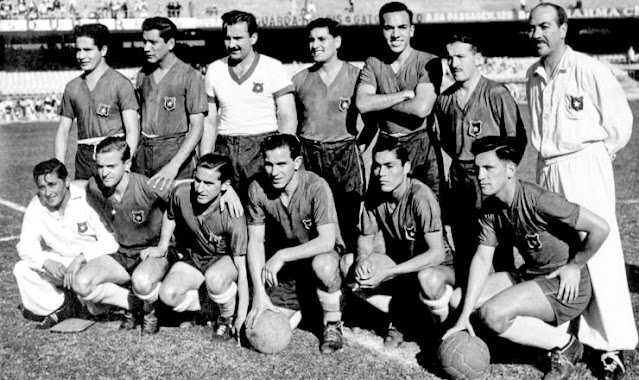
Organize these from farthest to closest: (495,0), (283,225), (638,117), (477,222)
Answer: (495,0) → (638,117) → (283,225) → (477,222)

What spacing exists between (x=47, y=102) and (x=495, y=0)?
28948 mm

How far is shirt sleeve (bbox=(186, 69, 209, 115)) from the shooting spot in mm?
5715

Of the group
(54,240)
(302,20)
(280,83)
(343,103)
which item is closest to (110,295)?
(54,240)

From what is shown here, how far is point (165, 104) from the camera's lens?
19.0 feet

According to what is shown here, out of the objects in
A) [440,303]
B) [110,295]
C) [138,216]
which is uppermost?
[138,216]

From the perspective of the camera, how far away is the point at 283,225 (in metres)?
5.02

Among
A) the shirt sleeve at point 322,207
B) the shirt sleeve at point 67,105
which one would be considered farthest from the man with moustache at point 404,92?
the shirt sleeve at point 67,105

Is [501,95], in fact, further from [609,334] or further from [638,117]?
[638,117]

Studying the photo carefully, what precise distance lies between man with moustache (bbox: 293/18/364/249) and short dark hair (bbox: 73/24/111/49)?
1715 millimetres

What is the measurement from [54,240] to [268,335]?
1.99 meters

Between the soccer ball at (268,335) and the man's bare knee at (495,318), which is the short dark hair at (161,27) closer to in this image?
the soccer ball at (268,335)

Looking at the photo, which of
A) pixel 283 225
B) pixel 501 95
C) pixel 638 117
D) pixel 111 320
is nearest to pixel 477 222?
pixel 501 95

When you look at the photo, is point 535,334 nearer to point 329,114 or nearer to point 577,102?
point 577,102

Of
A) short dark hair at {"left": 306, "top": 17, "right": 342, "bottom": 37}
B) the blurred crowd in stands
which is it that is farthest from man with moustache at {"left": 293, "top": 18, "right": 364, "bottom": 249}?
the blurred crowd in stands
